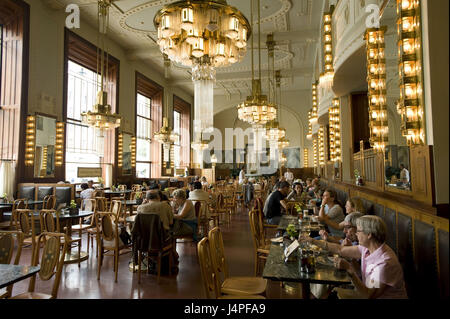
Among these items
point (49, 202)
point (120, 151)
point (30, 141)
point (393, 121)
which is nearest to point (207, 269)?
point (393, 121)

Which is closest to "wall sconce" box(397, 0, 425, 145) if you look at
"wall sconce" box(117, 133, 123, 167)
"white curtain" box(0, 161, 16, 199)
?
"white curtain" box(0, 161, 16, 199)

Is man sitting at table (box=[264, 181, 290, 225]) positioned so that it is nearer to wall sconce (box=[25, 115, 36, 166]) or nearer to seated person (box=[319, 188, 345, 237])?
seated person (box=[319, 188, 345, 237])

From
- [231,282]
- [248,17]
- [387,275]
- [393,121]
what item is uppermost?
[248,17]

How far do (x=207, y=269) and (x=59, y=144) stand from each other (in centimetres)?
924

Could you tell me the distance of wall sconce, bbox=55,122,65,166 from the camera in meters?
9.72

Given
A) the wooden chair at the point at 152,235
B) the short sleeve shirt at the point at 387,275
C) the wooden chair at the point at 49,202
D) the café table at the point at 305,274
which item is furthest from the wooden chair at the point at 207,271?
the wooden chair at the point at 49,202

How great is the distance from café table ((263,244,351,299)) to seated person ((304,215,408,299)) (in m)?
0.08

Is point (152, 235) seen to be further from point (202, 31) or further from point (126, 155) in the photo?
point (126, 155)

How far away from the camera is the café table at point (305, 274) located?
2143 mm

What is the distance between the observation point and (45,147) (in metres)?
9.27

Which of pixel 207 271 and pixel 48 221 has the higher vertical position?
pixel 48 221

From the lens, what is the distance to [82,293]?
12.0 feet

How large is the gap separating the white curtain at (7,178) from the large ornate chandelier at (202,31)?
699 cm

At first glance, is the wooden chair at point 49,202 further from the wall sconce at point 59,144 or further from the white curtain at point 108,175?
the white curtain at point 108,175
